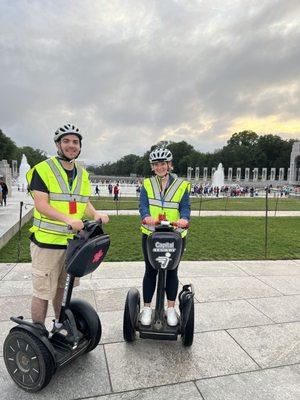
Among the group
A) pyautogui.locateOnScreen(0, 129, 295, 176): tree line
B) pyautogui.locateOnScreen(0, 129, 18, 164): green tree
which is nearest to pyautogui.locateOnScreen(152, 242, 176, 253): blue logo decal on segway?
Answer: pyautogui.locateOnScreen(0, 129, 18, 164): green tree

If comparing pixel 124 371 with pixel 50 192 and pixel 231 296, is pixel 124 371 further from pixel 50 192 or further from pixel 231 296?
pixel 231 296

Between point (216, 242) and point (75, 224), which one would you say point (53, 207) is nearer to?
point (75, 224)

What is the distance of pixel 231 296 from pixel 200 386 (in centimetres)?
232

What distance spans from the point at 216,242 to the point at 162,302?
255 inches

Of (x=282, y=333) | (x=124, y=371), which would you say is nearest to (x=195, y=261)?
(x=282, y=333)

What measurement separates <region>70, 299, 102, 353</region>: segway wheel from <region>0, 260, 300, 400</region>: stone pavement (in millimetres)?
251

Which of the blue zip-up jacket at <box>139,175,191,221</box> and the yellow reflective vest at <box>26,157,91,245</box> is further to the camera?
the blue zip-up jacket at <box>139,175,191,221</box>

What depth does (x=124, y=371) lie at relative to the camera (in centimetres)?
305

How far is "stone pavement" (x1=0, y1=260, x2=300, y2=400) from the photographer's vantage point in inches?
110

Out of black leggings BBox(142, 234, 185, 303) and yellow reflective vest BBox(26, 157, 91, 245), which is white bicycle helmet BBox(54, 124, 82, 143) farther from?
black leggings BBox(142, 234, 185, 303)

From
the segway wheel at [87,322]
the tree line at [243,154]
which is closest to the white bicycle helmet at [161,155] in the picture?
the segway wheel at [87,322]

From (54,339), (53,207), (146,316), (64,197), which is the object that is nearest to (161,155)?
(64,197)

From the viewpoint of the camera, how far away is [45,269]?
9.46 feet

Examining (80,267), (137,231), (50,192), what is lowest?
(137,231)
